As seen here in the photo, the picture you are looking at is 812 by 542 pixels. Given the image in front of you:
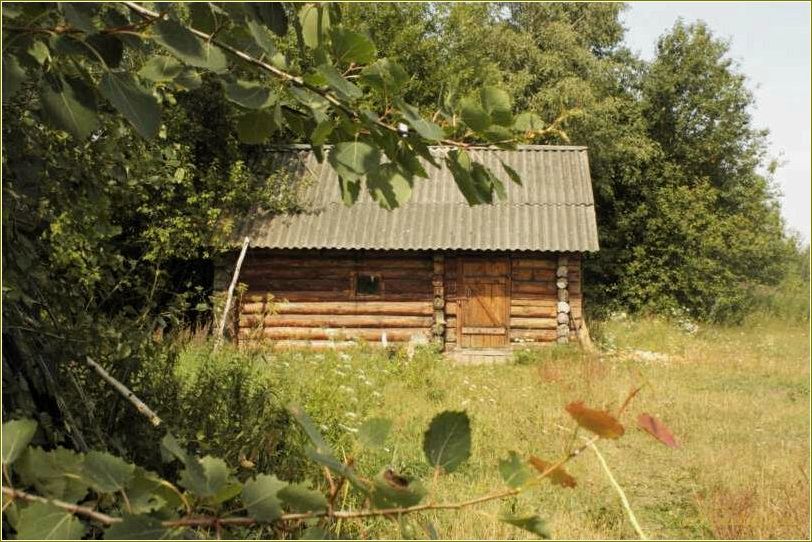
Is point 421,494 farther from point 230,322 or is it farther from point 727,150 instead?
point 727,150

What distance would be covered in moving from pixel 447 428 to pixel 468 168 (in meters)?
0.55

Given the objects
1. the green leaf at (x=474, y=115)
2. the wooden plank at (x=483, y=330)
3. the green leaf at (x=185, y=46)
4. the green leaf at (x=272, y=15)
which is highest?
the wooden plank at (x=483, y=330)

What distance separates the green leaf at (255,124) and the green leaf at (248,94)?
8cm

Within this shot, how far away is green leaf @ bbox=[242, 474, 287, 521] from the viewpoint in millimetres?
864

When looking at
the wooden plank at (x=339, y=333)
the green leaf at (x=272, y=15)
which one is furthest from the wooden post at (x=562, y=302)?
the green leaf at (x=272, y=15)

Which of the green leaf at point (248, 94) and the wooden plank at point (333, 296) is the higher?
the wooden plank at point (333, 296)

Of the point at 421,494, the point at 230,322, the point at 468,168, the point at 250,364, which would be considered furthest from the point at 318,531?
the point at 230,322

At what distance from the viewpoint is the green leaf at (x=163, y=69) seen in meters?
1.13

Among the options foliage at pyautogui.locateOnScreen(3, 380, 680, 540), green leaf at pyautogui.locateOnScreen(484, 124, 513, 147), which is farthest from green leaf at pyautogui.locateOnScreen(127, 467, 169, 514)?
green leaf at pyautogui.locateOnScreen(484, 124, 513, 147)

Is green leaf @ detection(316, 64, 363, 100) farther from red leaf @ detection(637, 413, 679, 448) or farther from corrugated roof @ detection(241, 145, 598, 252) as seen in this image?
corrugated roof @ detection(241, 145, 598, 252)

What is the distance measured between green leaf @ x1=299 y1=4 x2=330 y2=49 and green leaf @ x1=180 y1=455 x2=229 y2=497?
78 centimetres

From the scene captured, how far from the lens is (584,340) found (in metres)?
13.5

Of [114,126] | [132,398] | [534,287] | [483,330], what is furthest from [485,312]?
[132,398]

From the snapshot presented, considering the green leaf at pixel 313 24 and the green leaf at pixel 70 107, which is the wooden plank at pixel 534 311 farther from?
the green leaf at pixel 70 107
